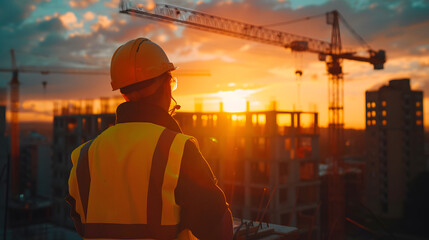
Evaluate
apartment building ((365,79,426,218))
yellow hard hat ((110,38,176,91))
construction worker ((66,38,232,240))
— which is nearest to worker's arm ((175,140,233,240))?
construction worker ((66,38,232,240))

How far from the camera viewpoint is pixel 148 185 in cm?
131

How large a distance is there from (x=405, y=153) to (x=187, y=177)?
56.4m

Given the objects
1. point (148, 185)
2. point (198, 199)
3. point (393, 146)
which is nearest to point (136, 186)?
point (148, 185)

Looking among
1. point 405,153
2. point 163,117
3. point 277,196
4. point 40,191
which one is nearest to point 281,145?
point 277,196

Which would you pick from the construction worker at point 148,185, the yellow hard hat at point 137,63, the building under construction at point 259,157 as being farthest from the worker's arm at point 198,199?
the building under construction at point 259,157

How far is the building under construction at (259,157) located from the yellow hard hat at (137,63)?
28863 mm

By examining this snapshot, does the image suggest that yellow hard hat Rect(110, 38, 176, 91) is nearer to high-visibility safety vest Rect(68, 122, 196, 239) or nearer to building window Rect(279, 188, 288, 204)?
high-visibility safety vest Rect(68, 122, 196, 239)

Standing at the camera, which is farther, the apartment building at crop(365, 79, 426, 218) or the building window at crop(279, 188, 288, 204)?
the apartment building at crop(365, 79, 426, 218)

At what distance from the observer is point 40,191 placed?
53.7 m

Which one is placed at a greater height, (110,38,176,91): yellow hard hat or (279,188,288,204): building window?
(110,38,176,91): yellow hard hat

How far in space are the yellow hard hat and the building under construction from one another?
28.9 m

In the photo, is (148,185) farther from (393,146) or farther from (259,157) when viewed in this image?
(393,146)

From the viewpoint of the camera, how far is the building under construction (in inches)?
1267

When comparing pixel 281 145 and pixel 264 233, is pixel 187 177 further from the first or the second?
pixel 281 145
